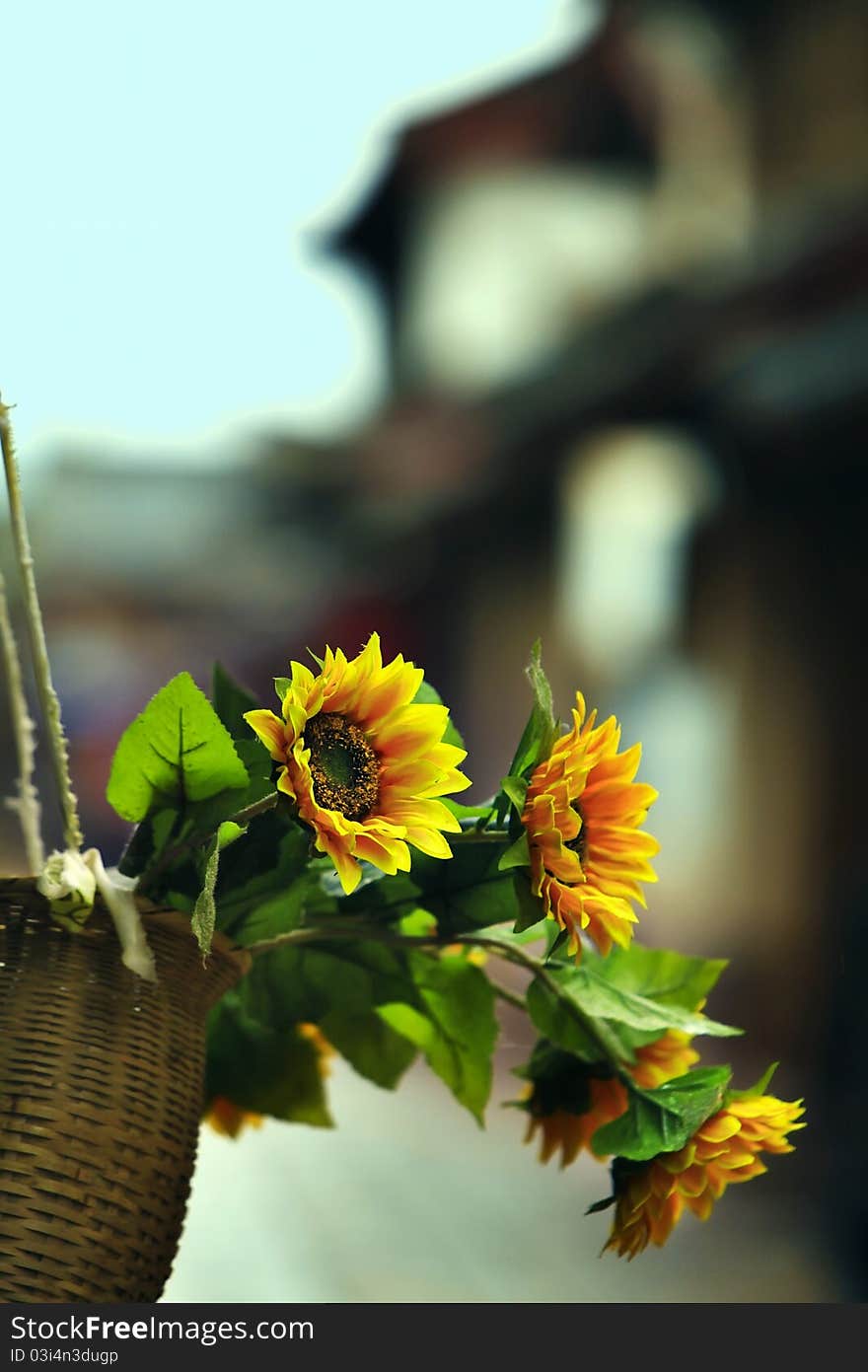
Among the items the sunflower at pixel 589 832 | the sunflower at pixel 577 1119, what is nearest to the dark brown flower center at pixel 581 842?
the sunflower at pixel 589 832

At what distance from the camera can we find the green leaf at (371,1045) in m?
0.51

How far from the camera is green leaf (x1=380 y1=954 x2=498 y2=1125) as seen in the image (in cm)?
49

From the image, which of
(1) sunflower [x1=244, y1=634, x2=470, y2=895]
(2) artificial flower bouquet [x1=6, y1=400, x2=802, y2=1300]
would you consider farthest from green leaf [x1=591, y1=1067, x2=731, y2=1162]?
(1) sunflower [x1=244, y1=634, x2=470, y2=895]

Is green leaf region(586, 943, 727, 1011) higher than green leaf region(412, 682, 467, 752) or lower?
lower

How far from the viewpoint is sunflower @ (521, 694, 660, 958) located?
1.34 ft

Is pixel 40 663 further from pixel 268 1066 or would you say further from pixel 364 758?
pixel 268 1066

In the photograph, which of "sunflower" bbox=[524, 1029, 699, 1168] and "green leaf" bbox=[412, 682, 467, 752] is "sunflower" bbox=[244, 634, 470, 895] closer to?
"green leaf" bbox=[412, 682, 467, 752]

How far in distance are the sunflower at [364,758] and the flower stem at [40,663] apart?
7 centimetres

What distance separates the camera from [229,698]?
0.47 m

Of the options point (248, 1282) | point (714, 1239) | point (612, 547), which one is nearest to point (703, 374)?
point (612, 547)

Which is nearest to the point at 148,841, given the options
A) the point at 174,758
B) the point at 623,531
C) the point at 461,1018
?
the point at 174,758

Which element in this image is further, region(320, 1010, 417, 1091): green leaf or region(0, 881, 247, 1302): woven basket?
region(320, 1010, 417, 1091): green leaf

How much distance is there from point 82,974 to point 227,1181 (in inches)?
81.5

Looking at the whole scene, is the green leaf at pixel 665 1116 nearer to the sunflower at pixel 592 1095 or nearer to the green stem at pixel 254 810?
the sunflower at pixel 592 1095
